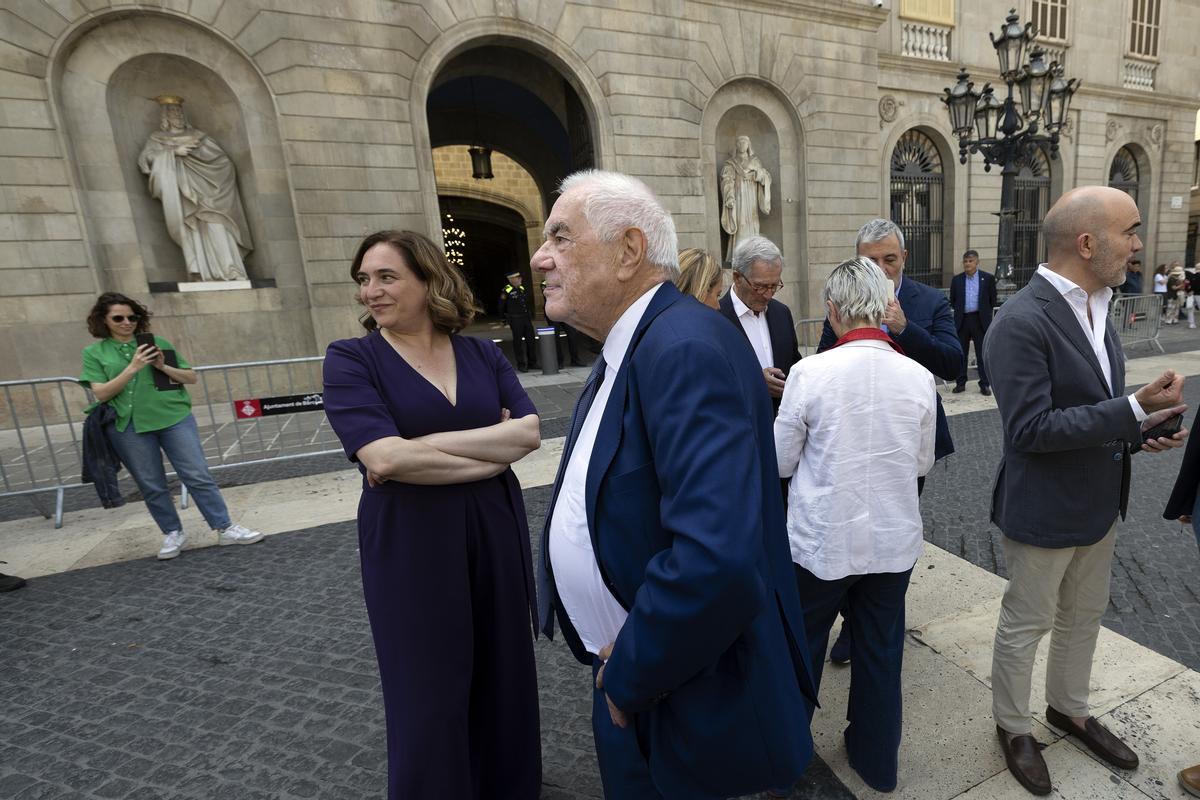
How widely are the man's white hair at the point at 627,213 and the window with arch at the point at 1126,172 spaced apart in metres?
24.7

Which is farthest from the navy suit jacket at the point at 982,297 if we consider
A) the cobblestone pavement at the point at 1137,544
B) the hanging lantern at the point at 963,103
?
the cobblestone pavement at the point at 1137,544

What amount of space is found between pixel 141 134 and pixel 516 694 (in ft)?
36.0

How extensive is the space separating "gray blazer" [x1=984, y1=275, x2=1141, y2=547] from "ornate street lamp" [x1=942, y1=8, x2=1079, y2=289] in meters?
8.07

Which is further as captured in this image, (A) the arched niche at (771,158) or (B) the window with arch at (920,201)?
(B) the window with arch at (920,201)

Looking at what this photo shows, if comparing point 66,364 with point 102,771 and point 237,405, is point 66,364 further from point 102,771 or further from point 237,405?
point 102,771

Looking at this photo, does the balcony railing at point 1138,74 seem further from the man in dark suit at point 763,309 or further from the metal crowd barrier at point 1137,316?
the man in dark suit at point 763,309

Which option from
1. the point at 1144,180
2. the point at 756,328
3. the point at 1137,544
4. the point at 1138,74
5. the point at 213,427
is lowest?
the point at 1137,544

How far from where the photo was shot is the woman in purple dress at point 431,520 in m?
1.77

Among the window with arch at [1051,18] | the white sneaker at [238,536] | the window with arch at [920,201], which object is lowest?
the white sneaker at [238,536]

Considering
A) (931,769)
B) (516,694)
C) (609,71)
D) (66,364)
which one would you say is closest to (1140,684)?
Result: (931,769)

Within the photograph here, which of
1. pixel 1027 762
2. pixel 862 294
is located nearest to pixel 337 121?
pixel 862 294

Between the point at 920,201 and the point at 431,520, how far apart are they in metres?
17.5

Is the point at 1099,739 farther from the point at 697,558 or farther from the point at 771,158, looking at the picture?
the point at 771,158

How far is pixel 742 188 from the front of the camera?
491 inches
